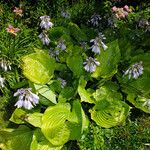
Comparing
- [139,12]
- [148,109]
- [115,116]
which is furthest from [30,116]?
[139,12]

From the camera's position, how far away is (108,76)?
626 centimetres

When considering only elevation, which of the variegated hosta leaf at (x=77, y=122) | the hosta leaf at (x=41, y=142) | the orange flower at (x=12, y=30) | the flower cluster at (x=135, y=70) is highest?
the orange flower at (x=12, y=30)

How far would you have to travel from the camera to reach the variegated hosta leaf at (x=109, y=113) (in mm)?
6055

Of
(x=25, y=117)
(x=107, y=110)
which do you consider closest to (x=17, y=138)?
(x=25, y=117)

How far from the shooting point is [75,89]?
244 inches

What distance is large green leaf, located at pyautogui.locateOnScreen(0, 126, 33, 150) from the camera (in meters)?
5.86

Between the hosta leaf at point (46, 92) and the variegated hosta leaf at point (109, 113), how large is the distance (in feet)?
1.89

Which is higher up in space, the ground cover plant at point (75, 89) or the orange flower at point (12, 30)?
the orange flower at point (12, 30)

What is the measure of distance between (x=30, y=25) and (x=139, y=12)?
7.17ft

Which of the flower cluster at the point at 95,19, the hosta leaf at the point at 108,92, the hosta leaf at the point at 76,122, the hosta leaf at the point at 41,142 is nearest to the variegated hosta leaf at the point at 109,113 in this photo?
the hosta leaf at the point at 108,92

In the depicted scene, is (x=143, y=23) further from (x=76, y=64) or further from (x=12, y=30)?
(x=12, y=30)

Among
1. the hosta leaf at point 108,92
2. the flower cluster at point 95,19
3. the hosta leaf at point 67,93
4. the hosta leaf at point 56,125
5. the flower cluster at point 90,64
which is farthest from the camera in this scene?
the flower cluster at point 95,19

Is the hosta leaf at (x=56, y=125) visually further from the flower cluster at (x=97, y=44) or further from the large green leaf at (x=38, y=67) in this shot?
the flower cluster at (x=97, y=44)

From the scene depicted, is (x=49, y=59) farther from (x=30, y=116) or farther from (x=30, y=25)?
(x=30, y=25)
